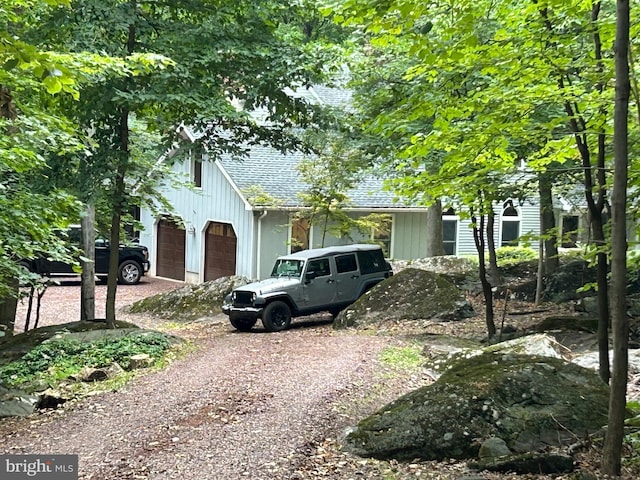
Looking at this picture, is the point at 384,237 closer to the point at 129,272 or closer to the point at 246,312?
the point at 129,272

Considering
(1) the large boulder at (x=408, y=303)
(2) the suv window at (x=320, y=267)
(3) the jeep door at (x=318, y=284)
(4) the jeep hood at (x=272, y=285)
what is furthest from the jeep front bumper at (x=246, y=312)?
(1) the large boulder at (x=408, y=303)

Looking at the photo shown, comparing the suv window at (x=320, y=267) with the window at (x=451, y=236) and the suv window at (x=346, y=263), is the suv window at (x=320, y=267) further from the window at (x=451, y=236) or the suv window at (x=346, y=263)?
the window at (x=451, y=236)

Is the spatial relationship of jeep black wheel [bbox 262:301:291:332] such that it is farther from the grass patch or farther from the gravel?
the grass patch

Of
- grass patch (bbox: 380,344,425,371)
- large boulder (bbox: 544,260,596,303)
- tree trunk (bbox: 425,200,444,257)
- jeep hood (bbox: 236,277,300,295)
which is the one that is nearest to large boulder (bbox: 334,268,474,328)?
jeep hood (bbox: 236,277,300,295)

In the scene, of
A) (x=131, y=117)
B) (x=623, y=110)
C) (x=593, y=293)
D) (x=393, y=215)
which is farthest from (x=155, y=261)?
(x=623, y=110)

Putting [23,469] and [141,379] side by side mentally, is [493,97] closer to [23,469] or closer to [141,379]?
[23,469]

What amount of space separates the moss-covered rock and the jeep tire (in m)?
3.96

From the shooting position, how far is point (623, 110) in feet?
14.4

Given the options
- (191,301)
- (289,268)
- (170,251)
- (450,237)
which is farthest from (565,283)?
(170,251)

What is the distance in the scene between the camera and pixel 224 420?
24.5ft

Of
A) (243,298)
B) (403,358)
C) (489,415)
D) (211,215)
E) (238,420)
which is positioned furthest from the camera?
(211,215)

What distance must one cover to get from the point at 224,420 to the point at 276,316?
8.54 metres

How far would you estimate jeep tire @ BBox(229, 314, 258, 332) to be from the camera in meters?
16.1

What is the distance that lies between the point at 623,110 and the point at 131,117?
50.1ft
